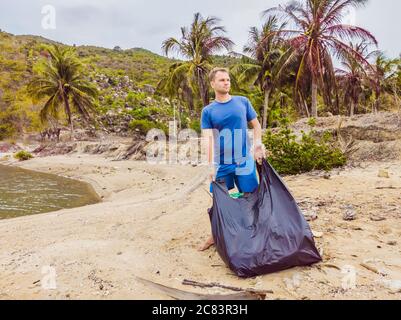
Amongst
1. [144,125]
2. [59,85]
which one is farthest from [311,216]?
[144,125]

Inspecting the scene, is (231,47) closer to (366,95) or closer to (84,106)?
(84,106)

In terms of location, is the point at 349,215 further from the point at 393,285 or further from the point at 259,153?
the point at 259,153

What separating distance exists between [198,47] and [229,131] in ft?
53.8

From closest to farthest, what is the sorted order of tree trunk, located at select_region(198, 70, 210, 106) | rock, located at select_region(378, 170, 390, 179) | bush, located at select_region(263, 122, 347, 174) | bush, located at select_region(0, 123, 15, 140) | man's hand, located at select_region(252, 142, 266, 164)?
man's hand, located at select_region(252, 142, 266, 164), rock, located at select_region(378, 170, 390, 179), bush, located at select_region(263, 122, 347, 174), tree trunk, located at select_region(198, 70, 210, 106), bush, located at select_region(0, 123, 15, 140)

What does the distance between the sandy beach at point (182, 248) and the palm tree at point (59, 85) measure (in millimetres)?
21797

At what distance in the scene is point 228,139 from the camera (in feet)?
9.95

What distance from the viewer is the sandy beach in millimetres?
2439

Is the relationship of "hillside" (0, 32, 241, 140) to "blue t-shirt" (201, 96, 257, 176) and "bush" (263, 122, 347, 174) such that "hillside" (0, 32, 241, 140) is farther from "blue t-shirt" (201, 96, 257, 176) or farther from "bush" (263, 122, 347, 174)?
"blue t-shirt" (201, 96, 257, 176)

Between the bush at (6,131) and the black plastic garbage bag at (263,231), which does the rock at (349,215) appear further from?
the bush at (6,131)

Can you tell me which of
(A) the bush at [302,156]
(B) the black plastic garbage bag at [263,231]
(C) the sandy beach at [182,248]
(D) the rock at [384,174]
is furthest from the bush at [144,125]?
(B) the black plastic garbage bag at [263,231]

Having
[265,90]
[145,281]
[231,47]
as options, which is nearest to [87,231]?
[145,281]

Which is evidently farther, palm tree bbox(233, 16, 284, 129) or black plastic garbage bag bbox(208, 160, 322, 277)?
palm tree bbox(233, 16, 284, 129)

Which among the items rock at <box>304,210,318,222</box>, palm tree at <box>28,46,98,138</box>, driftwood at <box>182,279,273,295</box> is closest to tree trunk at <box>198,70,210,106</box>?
palm tree at <box>28,46,98,138</box>

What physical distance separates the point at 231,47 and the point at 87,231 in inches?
637
